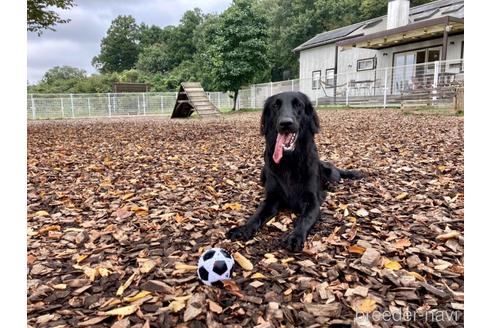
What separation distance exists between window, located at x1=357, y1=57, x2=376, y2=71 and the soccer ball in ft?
63.1

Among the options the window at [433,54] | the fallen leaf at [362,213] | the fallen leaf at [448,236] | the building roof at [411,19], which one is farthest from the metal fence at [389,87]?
the fallen leaf at [448,236]

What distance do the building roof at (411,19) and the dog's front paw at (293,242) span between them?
54.6 feet

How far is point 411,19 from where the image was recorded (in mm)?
17719

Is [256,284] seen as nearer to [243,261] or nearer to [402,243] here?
[243,261]

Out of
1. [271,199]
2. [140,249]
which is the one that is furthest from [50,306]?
[271,199]

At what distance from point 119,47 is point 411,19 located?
46735 mm

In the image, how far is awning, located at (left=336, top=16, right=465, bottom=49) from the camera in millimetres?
12531

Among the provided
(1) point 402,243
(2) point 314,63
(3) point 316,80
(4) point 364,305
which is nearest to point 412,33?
(3) point 316,80

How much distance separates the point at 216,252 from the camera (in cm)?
182

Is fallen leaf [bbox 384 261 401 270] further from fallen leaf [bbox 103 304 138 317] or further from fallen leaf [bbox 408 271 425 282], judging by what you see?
fallen leaf [bbox 103 304 138 317]


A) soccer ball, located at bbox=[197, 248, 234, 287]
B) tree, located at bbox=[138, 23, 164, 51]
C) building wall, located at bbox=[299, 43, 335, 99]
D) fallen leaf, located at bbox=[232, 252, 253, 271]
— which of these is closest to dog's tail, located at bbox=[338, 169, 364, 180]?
fallen leaf, located at bbox=[232, 252, 253, 271]

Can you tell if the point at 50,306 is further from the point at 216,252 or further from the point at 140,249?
the point at 216,252

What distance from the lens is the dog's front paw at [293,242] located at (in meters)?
2.08

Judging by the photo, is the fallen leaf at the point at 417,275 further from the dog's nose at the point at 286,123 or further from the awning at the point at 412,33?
the awning at the point at 412,33
